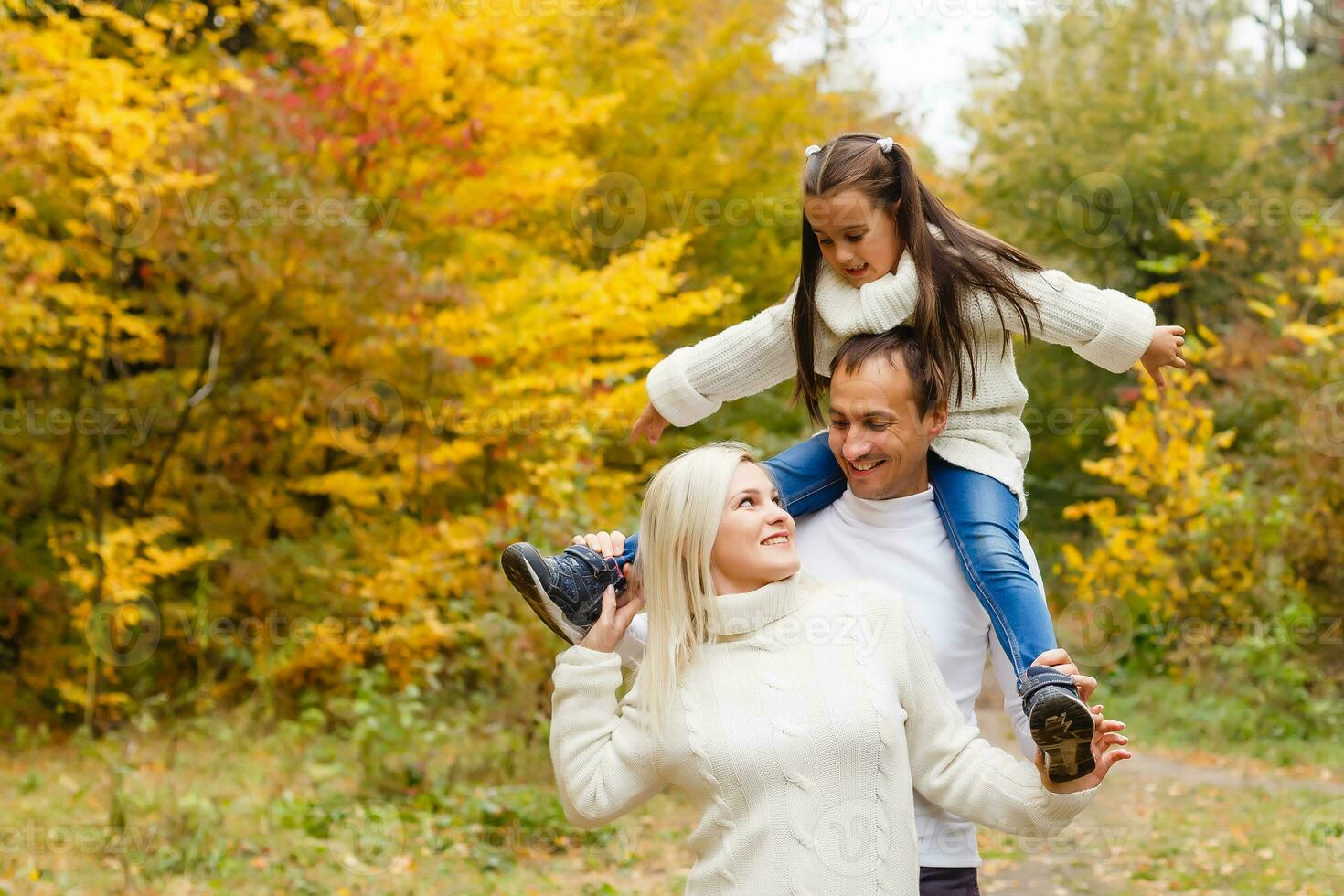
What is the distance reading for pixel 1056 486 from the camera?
14.3 meters

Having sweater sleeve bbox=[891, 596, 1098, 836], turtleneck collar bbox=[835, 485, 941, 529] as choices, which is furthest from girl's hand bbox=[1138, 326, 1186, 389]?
sweater sleeve bbox=[891, 596, 1098, 836]

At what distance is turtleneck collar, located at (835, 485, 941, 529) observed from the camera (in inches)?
100

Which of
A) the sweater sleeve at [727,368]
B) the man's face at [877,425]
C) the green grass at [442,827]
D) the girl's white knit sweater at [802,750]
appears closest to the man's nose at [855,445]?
the man's face at [877,425]

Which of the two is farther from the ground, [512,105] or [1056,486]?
[512,105]

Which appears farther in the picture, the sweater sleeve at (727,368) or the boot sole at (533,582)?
the sweater sleeve at (727,368)

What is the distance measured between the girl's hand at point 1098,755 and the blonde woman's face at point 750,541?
0.51 meters

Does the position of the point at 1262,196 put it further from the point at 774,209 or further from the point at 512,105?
the point at 512,105

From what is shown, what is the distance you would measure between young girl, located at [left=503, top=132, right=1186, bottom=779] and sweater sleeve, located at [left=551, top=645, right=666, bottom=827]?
10 centimetres

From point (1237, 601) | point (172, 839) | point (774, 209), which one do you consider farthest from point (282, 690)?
point (1237, 601)

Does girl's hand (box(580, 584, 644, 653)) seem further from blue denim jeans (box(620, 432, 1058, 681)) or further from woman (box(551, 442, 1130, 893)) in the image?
blue denim jeans (box(620, 432, 1058, 681))

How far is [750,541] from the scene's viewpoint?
2.29m

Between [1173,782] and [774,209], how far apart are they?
503 centimetres

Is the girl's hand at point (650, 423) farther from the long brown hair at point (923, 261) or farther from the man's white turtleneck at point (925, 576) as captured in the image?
the man's white turtleneck at point (925, 576)

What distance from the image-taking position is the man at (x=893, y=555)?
2.35 metres
